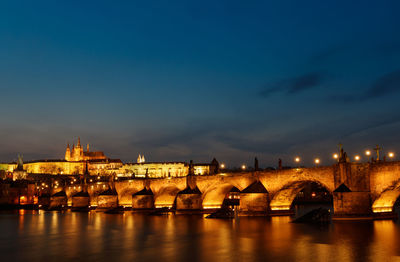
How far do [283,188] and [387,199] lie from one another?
9.75 metres

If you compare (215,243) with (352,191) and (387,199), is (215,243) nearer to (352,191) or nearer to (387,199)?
(352,191)

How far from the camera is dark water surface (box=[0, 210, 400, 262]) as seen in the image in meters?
20.0

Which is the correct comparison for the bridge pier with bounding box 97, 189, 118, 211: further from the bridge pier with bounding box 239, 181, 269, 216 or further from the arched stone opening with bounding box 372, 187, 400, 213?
the arched stone opening with bounding box 372, 187, 400, 213

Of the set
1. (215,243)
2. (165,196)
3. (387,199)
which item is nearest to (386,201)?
(387,199)

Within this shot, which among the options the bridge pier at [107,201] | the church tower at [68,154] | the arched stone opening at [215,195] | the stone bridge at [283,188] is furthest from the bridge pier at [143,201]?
the church tower at [68,154]

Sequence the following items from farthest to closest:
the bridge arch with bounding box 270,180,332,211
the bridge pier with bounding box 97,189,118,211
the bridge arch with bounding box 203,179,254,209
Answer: the bridge pier with bounding box 97,189,118,211 < the bridge arch with bounding box 203,179,254,209 < the bridge arch with bounding box 270,180,332,211

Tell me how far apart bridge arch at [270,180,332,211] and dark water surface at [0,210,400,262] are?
6.09 meters

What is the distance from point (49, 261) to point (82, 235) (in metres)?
11.0

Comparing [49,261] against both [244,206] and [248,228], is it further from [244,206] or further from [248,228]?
[244,206]

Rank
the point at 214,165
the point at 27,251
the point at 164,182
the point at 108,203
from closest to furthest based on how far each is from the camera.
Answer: the point at 27,251 → the point at 164,182 → the point at 108,203 → the point at 214,165

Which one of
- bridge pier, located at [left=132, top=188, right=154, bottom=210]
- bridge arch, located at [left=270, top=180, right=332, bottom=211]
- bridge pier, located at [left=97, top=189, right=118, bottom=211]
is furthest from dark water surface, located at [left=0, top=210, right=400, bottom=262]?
bridge pier, located at [left=97, top=189, right=118, bottom=211]

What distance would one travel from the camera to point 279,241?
2422 centimetres

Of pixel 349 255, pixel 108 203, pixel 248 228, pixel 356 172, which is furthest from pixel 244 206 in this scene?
pixel 108 203

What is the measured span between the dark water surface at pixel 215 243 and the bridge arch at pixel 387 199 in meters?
1.66
